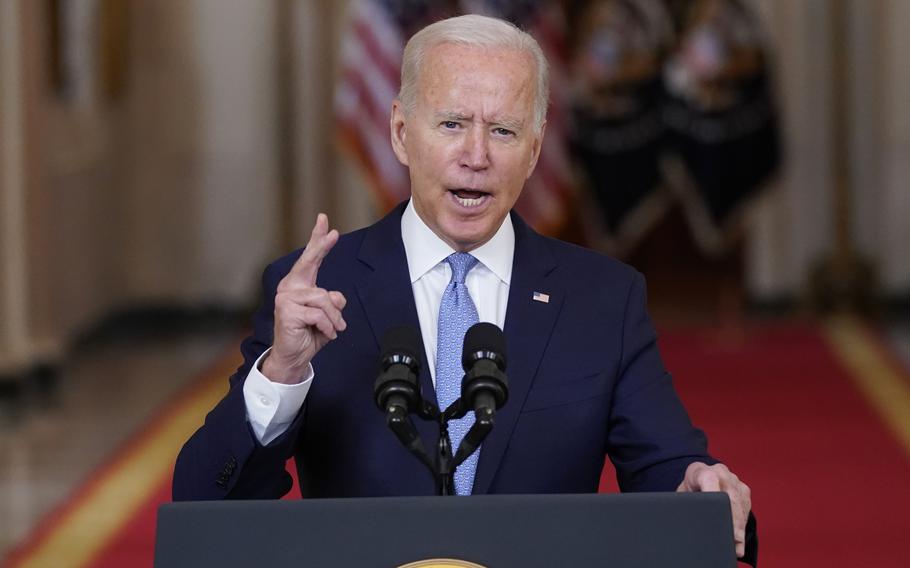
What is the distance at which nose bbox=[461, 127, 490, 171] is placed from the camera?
2666mm

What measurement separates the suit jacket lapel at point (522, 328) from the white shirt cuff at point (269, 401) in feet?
1.16

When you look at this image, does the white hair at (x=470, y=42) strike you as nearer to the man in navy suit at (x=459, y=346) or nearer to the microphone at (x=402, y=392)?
the man in navy suit at (x=459, y=346)

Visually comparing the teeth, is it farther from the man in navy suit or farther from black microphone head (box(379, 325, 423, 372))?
black microphone head (box(379, 325, 423, 372))

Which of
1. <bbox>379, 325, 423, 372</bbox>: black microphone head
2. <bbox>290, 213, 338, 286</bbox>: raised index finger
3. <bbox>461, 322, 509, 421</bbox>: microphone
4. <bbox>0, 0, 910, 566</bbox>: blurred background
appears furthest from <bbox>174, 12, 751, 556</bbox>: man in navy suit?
<bbox>0, 0, 910, 566</bbox>: blurred background

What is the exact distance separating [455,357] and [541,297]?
0.66 feet

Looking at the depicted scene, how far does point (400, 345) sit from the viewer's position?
7.46 feet

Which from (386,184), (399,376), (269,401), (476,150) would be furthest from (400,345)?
(386,184)

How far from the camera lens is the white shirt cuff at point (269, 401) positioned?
8.32 feet

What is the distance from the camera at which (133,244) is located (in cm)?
1222

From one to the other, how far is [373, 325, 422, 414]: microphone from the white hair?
60cm

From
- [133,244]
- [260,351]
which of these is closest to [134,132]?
[133,244]

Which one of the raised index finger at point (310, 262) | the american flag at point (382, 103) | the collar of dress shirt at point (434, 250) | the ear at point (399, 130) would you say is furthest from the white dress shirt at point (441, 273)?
the american flag at point (382, 103)

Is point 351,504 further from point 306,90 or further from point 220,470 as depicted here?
point 306,90

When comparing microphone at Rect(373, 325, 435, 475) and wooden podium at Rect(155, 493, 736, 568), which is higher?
microphone at Rect(373, 325, 435, 475)
